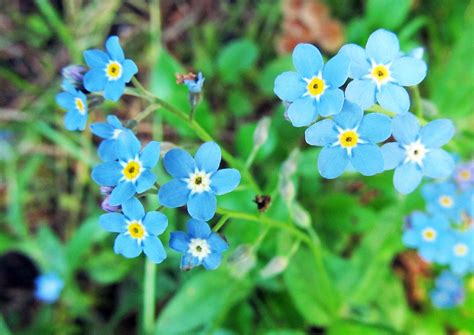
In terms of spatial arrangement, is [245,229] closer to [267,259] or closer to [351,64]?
[267,259]

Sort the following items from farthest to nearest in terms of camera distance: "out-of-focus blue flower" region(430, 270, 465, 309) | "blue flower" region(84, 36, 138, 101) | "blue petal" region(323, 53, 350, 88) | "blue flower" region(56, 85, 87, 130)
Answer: "out-of-focus blue flower" region(430, 270, 465, 309) → "blue flower" region(56, 85, 87, 130) → "blue flower" region(84, 36, 138, 101) → "blue petal" region(323, 53, 350, 88)

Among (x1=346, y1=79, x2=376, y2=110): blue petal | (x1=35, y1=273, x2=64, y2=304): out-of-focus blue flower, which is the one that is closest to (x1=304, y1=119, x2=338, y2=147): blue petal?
(x1=346, y1=79, x2=376, y2=110): blue petal

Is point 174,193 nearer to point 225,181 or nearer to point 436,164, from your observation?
point 225,181

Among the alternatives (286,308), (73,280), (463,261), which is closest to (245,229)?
(286,308)

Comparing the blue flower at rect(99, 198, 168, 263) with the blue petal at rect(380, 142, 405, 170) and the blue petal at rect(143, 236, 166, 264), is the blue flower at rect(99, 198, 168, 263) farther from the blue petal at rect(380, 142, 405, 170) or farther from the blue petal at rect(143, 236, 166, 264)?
the blue petal at rect(380, 142, 405, 170)

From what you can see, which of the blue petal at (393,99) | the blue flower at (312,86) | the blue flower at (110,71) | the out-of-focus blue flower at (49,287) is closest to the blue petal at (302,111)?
the blue flower at (312,86)

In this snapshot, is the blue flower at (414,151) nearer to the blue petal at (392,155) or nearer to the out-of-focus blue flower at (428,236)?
the blue petal at (392,155)

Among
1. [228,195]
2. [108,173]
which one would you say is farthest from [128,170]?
[228,195]
